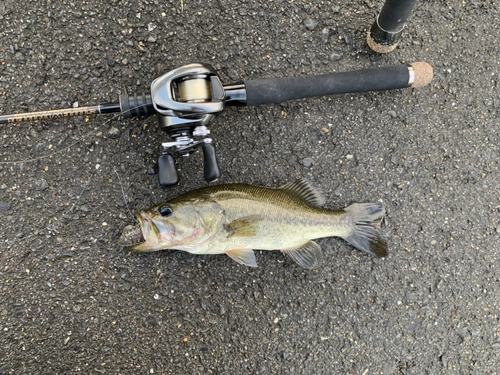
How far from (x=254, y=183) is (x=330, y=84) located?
942mm

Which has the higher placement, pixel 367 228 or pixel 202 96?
pixel 202 96

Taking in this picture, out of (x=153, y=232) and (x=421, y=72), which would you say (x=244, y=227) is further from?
(x=421, y=72)

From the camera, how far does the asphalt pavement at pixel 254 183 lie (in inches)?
100

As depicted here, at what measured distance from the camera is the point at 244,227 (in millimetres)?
2391

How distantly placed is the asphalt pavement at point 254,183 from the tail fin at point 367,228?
0.12 m


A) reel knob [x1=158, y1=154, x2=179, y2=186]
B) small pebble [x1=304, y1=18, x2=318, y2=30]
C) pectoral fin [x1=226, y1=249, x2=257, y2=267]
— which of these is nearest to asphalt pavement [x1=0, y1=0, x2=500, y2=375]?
small pebble [x1=304, y1=18, x2=318, y2=30]

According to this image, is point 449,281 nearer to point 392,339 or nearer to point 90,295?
point 392,339

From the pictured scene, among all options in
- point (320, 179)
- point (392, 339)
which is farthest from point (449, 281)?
point (320, 179)

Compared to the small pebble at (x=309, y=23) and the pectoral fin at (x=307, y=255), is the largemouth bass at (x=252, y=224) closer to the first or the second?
the pectoral fin at (x=307, y=255)

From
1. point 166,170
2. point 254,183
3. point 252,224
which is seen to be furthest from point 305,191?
point 166,170

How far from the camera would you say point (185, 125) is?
6.89 feet

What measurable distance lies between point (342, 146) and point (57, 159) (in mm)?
2262

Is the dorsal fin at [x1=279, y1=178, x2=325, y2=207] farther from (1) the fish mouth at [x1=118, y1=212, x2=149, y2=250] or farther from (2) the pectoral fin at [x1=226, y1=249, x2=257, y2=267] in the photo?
(1) the fish mouth at [x1=118, y1=212, x2=149, y2=250]

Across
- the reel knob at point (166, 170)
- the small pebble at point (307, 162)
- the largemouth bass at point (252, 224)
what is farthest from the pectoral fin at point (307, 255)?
the reel knob at point (166, 170)
